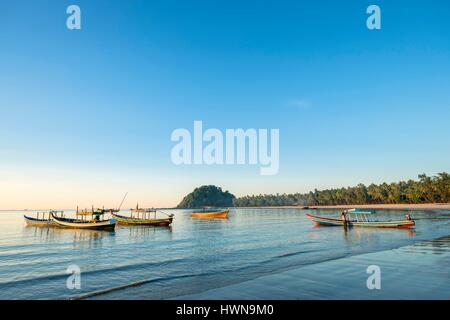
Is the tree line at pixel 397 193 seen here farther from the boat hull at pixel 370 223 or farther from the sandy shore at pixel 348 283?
the sandy shore at pixel 348 283

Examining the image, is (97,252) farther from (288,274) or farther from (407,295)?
(407,295)

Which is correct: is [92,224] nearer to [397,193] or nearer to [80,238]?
[80,238]

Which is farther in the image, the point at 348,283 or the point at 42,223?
the point at 42,223

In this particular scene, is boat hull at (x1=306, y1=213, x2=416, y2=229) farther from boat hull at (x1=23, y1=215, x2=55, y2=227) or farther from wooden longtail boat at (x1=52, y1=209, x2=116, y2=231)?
boat hull at (x1=23, y1=215, x2=55, y2=227)

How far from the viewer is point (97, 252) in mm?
29203

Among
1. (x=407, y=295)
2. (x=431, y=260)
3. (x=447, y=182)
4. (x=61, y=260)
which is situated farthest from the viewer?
(x=447, y=182)

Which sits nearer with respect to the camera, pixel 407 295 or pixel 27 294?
pixel 407 295

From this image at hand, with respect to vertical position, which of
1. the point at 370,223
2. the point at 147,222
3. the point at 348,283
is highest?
the point at 348,283

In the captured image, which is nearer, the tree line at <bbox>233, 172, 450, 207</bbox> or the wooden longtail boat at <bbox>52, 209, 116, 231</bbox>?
the wooden longtail boat at <bbox>52, 209, 116, 231</bbox>

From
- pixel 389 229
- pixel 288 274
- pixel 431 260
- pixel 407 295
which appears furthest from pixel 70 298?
pixel 389 229

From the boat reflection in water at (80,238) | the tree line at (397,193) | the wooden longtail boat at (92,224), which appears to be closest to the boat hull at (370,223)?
the boat reflection in water at (80,238)

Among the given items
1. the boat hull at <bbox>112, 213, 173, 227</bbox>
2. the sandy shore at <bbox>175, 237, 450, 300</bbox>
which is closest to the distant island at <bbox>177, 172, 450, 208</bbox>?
the boat hull at <bbox>112, 213, 173, 227</bbox>

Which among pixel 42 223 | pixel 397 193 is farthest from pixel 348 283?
pixel 397 193
